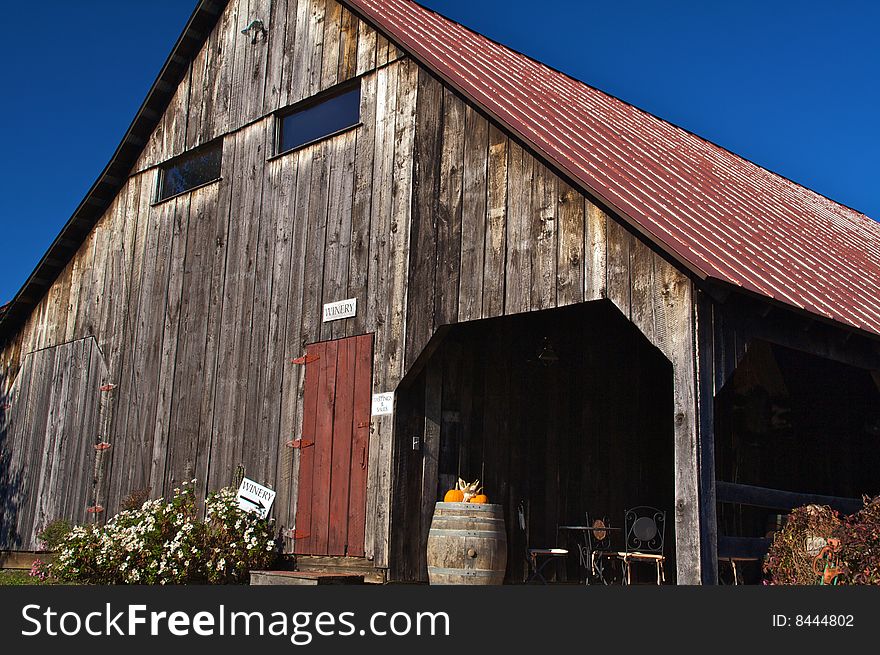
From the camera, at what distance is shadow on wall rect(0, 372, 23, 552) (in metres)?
15.2

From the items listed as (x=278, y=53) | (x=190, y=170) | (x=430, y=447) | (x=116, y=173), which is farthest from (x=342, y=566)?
(x=116, y=173)

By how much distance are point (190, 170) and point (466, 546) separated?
7396 millimetres

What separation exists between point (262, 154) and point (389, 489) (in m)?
4.87

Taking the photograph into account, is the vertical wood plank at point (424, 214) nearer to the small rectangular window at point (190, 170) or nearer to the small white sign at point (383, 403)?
the small white sign at point (383, 403)

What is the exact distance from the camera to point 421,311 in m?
10.2

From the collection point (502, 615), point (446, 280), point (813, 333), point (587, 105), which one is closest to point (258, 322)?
point (446, 280)

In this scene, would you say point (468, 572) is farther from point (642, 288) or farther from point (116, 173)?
point (116, 173)

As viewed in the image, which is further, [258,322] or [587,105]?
[587,105]

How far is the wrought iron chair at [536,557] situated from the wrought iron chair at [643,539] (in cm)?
68

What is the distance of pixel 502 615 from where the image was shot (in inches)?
221

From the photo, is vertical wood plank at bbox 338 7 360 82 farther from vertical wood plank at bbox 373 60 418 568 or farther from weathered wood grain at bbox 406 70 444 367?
weathered wood grain at bbox 406 70 444 367

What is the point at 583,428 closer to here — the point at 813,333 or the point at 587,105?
the point at 813,333

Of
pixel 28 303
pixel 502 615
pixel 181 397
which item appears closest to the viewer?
pixel 502 615

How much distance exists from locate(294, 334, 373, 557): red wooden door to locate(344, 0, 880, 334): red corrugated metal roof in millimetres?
2904
